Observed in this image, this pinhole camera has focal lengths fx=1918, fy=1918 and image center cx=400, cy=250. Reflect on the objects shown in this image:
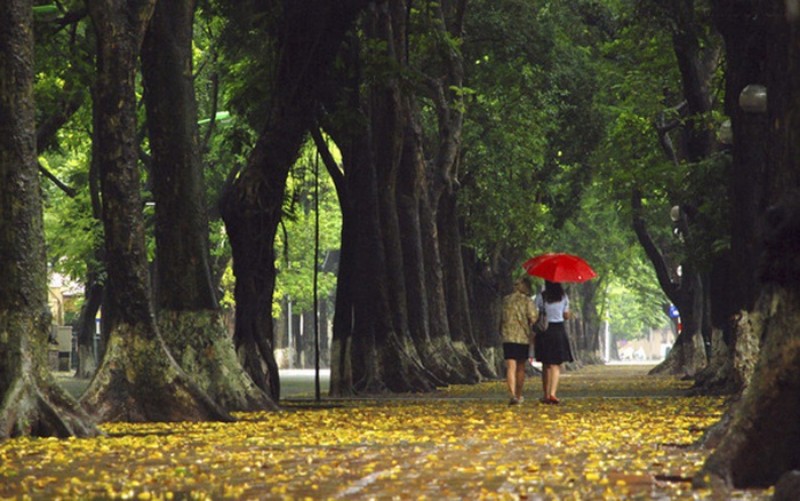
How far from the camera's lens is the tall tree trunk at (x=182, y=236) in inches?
922

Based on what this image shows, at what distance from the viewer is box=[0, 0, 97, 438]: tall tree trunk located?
17844 millimetres

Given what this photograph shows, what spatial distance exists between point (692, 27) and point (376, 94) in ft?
25.0

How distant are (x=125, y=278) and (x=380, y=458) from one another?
6941 millimetres

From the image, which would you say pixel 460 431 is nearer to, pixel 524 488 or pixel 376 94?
pixel 524 488

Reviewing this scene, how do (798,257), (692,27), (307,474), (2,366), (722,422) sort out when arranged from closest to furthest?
(798,257) < (307,474) < (722,422) < (2,366) < (692,27)

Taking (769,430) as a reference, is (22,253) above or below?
above

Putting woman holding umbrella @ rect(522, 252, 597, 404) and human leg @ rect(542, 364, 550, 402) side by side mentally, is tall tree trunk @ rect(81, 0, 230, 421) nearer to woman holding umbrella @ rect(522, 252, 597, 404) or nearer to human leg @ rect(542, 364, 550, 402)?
woman holding umbrella @ rect(522, 252, 597, 404)

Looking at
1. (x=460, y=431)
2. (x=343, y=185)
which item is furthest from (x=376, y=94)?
(x=460, y=431)

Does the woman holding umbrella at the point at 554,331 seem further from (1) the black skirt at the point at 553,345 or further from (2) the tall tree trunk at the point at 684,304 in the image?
(2) the tall tree trunk at the point at 684,304

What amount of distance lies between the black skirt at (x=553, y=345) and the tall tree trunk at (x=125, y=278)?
704 centimetres

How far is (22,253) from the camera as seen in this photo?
18.3 meters

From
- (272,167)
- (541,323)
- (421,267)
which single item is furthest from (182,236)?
(421,267)

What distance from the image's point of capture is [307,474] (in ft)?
42.9

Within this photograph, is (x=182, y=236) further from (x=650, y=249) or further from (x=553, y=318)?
(x=650, y=249)
